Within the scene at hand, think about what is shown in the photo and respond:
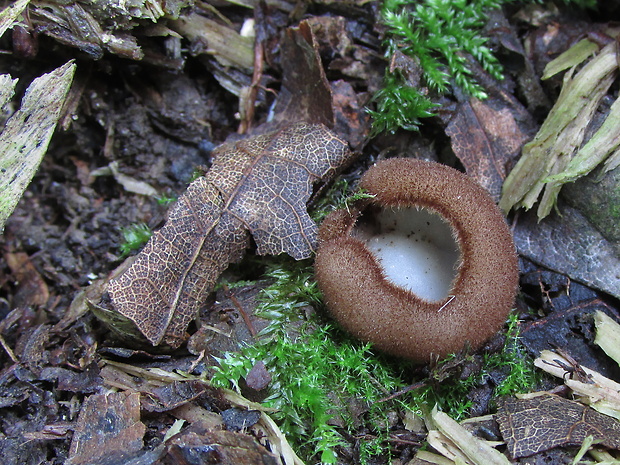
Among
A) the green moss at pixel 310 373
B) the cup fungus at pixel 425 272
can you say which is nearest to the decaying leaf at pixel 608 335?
the cup fungus at pixel 425 272

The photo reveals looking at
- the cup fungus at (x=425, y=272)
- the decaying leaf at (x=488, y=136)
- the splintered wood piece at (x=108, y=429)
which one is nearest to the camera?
the splintered wood piece at (x=108, y=429)

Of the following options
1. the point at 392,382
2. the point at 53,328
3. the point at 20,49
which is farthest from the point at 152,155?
the point at 392,382

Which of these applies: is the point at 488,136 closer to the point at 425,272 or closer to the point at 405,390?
the point at 425,272

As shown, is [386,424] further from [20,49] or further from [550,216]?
[20,49]

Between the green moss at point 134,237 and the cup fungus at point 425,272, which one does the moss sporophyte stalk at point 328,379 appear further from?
the green moss at point 134,237

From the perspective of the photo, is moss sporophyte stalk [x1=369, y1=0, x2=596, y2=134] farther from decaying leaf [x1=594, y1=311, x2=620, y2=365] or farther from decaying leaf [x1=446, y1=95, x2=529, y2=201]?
decaying leaf [x1=594, y1=311, x2=620, y2=365]

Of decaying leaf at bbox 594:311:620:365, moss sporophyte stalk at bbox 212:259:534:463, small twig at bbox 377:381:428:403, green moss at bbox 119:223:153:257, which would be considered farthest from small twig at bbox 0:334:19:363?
decaying leaf at bbox 594:311:620:365
